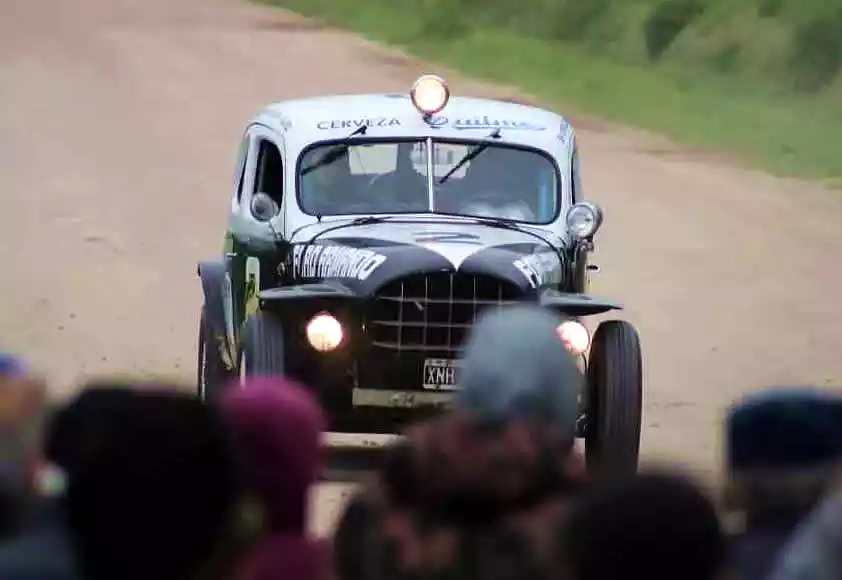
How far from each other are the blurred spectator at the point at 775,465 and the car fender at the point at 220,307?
22.1 ft

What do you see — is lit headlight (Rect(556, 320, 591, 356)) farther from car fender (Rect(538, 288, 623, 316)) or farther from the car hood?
the car hood

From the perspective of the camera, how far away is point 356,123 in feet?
33.7

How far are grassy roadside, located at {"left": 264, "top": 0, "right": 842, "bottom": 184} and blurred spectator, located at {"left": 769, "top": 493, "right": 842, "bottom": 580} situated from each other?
19487 millimetres

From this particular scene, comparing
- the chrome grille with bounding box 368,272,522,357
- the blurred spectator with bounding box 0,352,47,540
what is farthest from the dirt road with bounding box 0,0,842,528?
the blurred spectator with bounding box 0,352,47,540

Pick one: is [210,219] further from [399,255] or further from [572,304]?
[572,304]

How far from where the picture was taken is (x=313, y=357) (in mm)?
9242

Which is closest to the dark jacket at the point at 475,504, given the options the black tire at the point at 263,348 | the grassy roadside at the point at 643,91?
the black tire at the point at 263,348

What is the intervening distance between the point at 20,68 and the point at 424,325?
63.6ft

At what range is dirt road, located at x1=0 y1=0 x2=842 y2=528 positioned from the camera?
14500mm

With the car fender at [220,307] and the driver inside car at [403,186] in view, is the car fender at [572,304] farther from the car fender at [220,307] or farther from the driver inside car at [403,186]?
the car fender at [220,307]

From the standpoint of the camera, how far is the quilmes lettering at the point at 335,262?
361 inches

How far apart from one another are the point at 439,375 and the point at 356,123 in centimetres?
162

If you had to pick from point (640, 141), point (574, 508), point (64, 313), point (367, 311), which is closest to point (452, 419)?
point (574, 508)

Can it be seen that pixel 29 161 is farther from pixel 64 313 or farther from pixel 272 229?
pixel 272 229
